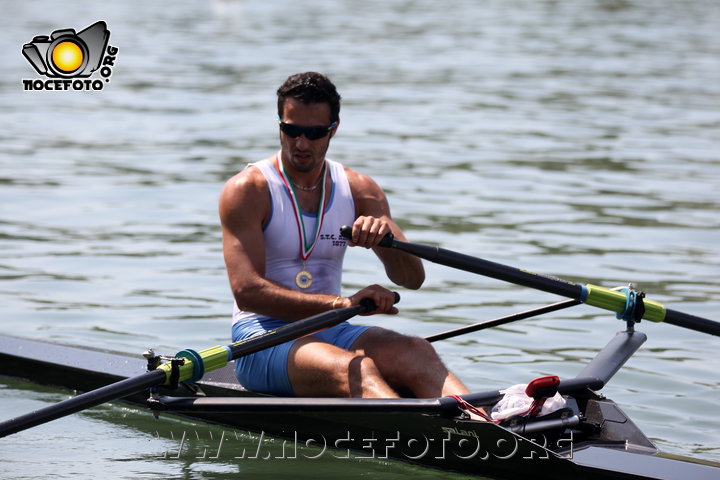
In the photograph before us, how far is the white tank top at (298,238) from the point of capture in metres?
6.14

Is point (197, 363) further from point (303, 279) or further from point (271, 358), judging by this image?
point (303, 279)

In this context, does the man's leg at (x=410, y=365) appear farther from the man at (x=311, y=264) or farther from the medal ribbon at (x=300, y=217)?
the medal ribbon at (x=300, y=217)

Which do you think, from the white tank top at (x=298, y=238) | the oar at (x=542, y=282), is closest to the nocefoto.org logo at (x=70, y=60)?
the white tank top at (x=298, y=238)

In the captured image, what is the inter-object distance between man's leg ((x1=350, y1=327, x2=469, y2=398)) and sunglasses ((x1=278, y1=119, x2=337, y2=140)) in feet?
3.57

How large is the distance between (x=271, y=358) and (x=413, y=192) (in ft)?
23.5

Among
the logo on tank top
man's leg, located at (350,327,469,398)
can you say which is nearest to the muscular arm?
the logo on tank top

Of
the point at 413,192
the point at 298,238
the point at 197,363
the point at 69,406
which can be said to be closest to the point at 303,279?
the point at 298,238

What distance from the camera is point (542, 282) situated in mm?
5758

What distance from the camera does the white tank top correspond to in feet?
20.2

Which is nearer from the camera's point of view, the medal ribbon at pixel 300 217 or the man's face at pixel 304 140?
the man's face at pixel 304 140

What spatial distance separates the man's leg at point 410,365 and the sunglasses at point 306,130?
109 cm

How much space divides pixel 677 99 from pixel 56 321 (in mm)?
13026

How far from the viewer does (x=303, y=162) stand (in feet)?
20.0

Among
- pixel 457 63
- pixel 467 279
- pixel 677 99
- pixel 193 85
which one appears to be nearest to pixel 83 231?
pixel 467 279
